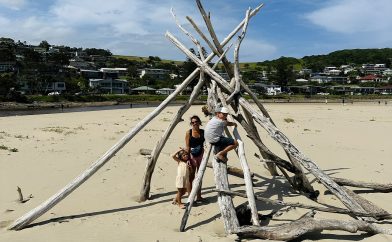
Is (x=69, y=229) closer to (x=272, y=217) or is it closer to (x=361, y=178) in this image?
(x=272, y=217)

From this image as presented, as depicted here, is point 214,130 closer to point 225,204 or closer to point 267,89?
point 225,204

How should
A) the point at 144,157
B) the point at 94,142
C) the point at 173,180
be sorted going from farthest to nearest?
1. the point at 94,142
2. the point at 144,157
3. the point at 173,180

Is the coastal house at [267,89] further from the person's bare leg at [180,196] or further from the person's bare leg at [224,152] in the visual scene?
the person's bare leg at [224,152]

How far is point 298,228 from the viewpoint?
19.6 feet

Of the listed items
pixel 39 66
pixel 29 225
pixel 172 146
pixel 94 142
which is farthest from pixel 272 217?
pixel 39 66

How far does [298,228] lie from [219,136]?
2144mm

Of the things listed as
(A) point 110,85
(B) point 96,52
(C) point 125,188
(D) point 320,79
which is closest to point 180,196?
(C) point 125,188

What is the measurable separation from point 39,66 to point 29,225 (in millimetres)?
85131

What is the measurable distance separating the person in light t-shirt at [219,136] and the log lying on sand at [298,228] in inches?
59.3

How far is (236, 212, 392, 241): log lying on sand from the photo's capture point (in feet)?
19.5

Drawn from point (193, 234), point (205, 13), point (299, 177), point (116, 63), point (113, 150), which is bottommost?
point (193, 234)

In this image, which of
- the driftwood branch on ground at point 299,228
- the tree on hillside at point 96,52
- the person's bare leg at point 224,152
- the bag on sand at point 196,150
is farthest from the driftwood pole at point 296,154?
the tree on hillside at point 96,52

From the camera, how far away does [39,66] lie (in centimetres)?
8544

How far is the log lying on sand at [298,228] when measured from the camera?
19.5 feet
